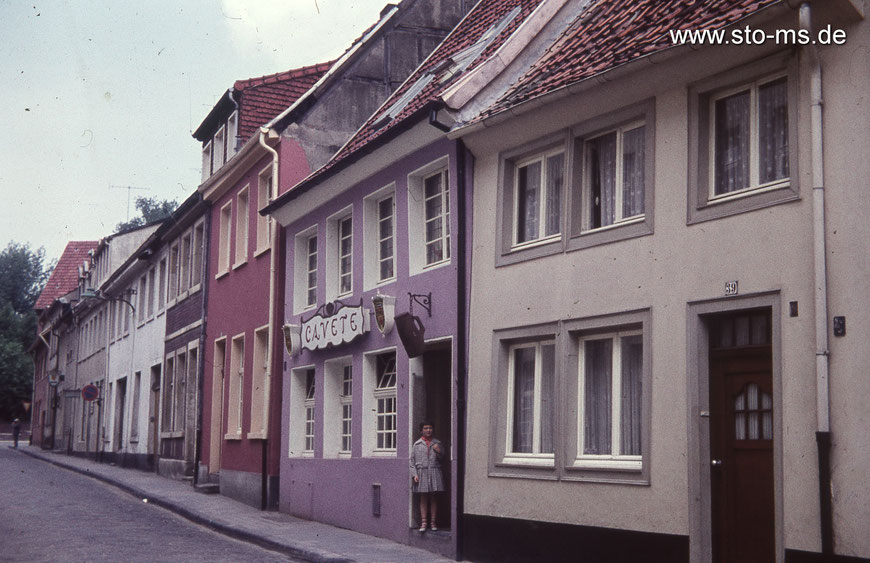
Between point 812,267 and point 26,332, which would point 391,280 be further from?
point 26,332

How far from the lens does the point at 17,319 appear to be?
81625 mm

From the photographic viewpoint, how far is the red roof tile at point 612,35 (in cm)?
1091

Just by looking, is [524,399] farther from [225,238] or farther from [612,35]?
[225,238]

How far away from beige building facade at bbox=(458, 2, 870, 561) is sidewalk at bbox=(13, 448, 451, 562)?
5.00 ft

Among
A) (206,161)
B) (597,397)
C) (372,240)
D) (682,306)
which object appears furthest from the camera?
(206,161)

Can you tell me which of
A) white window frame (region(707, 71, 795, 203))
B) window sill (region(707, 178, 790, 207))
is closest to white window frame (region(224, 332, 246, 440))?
white window frame (region(707, 71, 795, 203))

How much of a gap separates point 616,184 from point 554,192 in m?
1.15

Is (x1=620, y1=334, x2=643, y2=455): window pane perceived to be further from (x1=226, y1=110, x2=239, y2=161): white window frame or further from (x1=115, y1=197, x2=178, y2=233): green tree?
(x1=115, y1=197, x2=178, y2=233): green tree

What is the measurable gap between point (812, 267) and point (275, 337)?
14084 mm

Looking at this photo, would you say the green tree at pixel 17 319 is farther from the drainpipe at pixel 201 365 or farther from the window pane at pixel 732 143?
the window pane at pixel 732 143

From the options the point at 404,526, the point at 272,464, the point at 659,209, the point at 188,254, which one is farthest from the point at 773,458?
the point at 188,254

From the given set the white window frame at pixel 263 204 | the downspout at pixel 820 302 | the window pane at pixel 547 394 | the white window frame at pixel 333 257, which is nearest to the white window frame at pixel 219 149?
the white window frame at pixel 263 204

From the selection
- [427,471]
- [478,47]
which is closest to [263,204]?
[478,47]

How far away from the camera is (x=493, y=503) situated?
13672mm
